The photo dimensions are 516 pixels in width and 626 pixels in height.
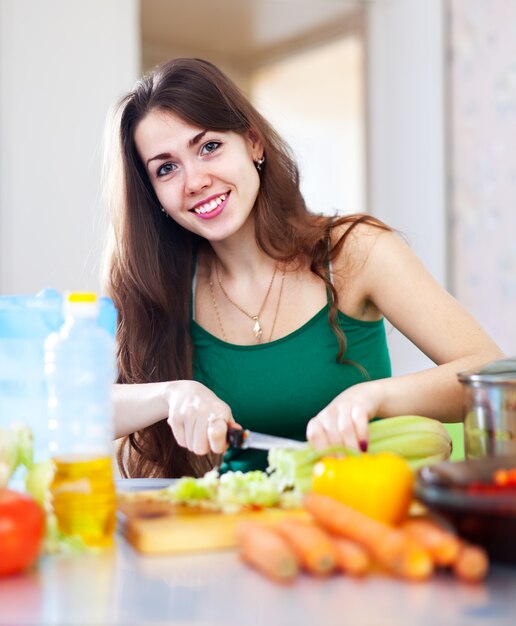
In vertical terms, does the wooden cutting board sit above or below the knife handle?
below

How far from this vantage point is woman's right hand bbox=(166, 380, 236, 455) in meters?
1.25

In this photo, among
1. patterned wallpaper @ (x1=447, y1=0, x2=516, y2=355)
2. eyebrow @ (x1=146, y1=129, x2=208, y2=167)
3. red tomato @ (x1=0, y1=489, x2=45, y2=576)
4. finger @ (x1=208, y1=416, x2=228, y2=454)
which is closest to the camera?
red tomato @ (x1=0, y1=489, x2=45, y2=576)

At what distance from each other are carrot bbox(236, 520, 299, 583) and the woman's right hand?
0.31 m

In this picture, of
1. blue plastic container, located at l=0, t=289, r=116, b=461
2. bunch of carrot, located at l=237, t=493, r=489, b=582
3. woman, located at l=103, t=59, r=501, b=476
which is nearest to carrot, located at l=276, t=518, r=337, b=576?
bunch of carrot, located at l=237, t=493, r=489, b=582

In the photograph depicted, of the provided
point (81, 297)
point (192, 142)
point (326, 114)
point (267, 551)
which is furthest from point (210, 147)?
point (326, 114)

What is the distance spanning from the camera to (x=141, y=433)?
1919 mm

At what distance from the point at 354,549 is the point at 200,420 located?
1.50 ft

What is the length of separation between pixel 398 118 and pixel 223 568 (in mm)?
3937

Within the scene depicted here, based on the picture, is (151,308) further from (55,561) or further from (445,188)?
(445,188)

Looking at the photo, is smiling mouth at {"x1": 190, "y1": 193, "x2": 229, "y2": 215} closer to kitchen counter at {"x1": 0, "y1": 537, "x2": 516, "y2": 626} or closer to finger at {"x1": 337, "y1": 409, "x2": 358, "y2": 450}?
finger at {"x1": 337, "y1": 409, "x2": 358, "y2": 450}

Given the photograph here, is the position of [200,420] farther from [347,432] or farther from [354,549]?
[354,549]

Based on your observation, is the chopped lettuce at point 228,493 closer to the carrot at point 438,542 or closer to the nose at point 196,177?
the carrot at point 438,542

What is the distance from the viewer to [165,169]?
74.6 inches

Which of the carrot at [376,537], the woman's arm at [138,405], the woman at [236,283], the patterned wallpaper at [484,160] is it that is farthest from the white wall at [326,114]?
the carrot at [376,537]
